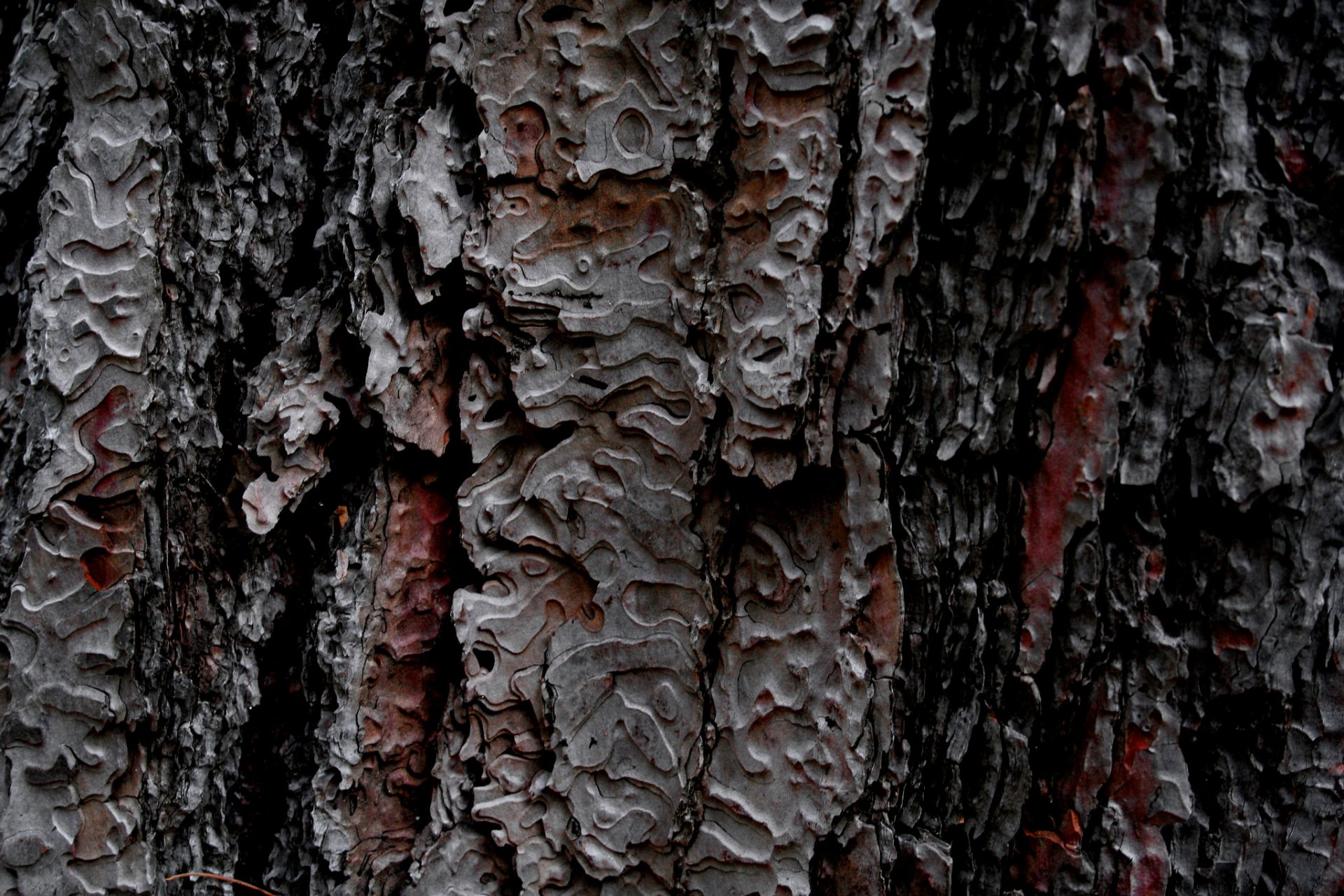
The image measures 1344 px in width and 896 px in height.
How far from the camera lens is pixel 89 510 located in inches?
38.9

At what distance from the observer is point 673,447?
926 millimetres

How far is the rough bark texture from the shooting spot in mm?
842

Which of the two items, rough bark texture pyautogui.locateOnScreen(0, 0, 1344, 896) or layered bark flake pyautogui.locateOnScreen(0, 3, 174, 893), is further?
layered bark flake pyautogui.locateOnScreen(0, 3, 174, 893)

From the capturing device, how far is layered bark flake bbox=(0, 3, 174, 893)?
3.18ft

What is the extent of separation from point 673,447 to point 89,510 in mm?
672

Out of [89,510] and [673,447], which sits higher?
[673,447]

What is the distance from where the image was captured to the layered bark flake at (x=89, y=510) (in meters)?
0.97

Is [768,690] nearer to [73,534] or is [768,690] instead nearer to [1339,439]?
[1339,439]

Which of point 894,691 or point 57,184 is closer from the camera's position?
point 894,691

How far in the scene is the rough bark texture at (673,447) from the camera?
2.76ft

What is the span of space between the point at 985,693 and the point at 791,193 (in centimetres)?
55

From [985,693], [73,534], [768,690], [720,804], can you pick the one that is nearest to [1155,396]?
[985,693]

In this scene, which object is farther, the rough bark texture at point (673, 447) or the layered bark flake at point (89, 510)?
the layered bark flake at point (89, 510)

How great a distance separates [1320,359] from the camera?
83cm
